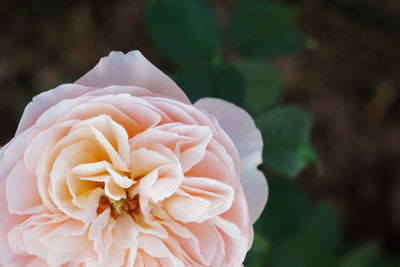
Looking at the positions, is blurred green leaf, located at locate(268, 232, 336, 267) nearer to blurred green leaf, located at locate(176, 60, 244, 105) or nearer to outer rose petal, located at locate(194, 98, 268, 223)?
blurred green leaf, located at locate(176, 60, 244, 105)

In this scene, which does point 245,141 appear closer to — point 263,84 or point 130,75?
point 130,75

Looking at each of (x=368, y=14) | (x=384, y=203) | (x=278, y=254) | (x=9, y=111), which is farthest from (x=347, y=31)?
(x=9, y=111)

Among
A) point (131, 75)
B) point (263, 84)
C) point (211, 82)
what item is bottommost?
point (263, 84)

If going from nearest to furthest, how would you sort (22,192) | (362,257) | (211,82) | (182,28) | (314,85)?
(22,192)
(211,82)
(182,28)
(362,257)
(314,85)

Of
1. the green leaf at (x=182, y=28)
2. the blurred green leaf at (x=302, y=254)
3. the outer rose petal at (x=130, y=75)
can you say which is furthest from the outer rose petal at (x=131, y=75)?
the blurred green leaf at (x=302, y=254)

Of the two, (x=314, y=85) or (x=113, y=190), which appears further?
(x=314, y=85)

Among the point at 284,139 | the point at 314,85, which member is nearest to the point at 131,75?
the point at 284,139
